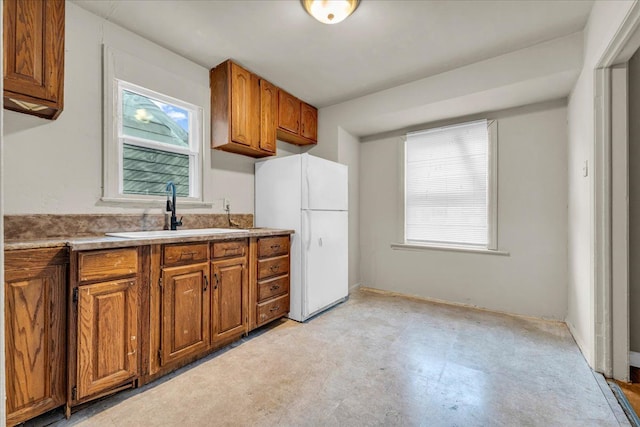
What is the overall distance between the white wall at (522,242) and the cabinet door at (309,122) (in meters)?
1.97

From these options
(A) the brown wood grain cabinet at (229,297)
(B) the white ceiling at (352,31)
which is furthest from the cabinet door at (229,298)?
(B) the white ceiling at (352,31)

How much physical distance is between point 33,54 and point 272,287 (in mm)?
2235

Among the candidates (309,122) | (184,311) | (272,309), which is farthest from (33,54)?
(309,122)

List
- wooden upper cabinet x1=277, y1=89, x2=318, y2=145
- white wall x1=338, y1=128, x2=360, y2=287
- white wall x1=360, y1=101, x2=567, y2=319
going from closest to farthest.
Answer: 1. white wall x1=360, y1=101, x2=567, y2=319
2. wooden upper cabinet x1=277, y1=89, x2=318, y2=145
3. white wall x1=338, y1=128, x2=360, y2=287

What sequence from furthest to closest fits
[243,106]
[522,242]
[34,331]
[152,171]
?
[522,242] < [243,106] < [152,171] < [34,331]

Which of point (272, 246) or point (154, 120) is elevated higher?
point (154, 120)

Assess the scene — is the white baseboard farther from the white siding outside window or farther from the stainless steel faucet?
the stainless steel faucet

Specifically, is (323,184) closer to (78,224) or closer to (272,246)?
(272,246)

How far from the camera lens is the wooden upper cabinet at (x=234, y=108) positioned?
9.02 feet

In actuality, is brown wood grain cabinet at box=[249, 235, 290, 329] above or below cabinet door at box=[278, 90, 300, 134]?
below

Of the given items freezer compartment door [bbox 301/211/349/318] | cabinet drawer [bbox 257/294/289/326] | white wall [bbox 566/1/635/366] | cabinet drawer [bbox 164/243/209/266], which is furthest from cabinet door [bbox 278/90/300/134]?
white wall [bbox 566/1/635/366]

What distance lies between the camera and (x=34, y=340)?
1.50 meters

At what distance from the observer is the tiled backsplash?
5.94 ft

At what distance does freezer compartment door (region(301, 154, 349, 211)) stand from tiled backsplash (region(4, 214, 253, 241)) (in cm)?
104
